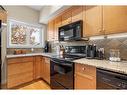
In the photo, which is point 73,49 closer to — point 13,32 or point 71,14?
point 71,14

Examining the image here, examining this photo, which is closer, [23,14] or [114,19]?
[114,19]

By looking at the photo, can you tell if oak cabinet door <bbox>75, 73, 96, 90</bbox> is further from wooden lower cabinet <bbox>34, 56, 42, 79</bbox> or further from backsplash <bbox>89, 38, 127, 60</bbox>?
Answer: wooden lower cabinet <bbox>34, 56, 42, 79</bbox>

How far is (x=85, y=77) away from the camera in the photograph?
60.9 inches

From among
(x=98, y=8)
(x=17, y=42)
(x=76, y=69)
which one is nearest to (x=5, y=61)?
(x=17, y=42)

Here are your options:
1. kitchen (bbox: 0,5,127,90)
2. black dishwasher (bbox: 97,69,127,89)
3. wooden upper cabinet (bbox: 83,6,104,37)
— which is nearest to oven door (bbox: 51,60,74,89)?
kitchen (bbox: 0,5,127,90)

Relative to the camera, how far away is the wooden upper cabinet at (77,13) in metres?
2.15

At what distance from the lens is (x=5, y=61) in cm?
246

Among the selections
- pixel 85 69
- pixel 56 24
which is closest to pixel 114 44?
pixel 85 69

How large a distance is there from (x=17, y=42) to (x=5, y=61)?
102 centimetres

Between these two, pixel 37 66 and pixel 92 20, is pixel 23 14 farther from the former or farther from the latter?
pixel 92 20

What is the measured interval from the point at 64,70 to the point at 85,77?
51cm

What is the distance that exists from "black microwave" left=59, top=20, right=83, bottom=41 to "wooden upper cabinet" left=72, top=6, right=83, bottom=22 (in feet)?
0.39

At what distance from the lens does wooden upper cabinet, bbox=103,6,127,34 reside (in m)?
1.41

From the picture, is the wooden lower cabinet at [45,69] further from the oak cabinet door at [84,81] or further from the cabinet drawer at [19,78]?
the oak cabinet door at [84,81]
